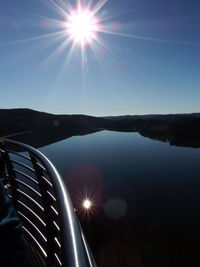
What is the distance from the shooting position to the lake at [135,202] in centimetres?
738

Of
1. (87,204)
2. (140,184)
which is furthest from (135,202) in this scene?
(140,184)

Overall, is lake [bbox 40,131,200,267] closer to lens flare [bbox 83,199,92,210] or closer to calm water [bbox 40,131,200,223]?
calm water [bbox 40,131,200,223]

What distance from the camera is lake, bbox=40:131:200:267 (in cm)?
738

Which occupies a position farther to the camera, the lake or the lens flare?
the lens flare

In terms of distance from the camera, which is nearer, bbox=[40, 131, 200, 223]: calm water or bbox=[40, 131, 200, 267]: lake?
bbox=[40, 131, 200, 267]: lake

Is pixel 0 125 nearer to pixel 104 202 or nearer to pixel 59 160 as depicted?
pixel 59 160

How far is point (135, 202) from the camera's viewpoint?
1352cm

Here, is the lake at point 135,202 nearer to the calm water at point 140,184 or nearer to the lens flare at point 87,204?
the calm water at point 140,184

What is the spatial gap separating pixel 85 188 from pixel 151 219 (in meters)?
6.35

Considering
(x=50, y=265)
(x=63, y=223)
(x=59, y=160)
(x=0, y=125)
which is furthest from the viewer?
(x=0, y=125)

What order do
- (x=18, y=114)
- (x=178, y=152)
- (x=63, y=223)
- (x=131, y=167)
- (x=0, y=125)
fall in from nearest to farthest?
1. (x=63, y=223)
2. (x=131, y=167)
3. (x=178, y=152)
4. (x=0, y=125)
5. (x=18, y=114)

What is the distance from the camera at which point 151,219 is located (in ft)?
36.2

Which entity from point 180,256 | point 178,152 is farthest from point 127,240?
point 178,152

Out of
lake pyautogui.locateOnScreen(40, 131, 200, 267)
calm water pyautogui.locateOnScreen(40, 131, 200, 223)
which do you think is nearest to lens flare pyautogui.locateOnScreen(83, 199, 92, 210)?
lake pyautogui.locateOnScreen(40, 131, 200, 267)
